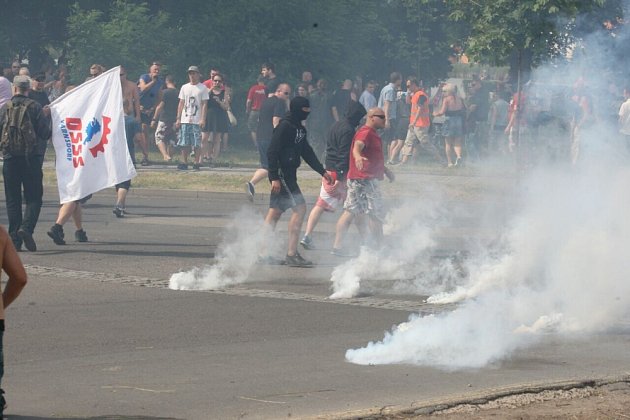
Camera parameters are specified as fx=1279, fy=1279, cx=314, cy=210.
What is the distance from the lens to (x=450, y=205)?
20.0 metres

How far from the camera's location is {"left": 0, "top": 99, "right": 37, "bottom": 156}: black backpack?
14.0m

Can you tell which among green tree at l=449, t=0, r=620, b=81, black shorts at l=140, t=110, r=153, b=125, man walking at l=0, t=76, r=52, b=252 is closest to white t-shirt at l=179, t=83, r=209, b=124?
black shorts at l=140, t=110, r=153, b=125

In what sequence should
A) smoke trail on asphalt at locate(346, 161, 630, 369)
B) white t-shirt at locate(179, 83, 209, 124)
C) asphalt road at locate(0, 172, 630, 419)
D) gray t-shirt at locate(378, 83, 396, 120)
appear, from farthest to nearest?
gray t-shirt at locate(378, 83, 396, 120) < white t-shirt at locate(179, 83, 209, 124) < smoke trail on asphalt at locate(346, 161, 630, 369) < asphalt road at locate(0, 172, 630, 419)

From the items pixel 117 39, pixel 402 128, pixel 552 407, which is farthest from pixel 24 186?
pixel 117 39

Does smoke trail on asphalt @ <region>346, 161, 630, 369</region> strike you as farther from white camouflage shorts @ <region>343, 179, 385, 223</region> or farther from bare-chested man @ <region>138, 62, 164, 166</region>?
bare-chested man @ <region>138, 62, 164, 166</region>

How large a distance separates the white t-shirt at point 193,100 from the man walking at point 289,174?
36.9 ft

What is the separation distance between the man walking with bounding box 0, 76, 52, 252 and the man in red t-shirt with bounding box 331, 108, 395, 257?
11.2 feet

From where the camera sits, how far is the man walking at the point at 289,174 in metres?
13.7

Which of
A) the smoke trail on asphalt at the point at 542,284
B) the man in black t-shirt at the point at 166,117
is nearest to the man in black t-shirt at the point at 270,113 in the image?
the smoke trail on asphalt at the point at 542,284

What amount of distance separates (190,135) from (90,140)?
430 inches

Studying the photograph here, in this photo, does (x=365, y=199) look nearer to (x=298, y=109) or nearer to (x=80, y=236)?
(x=298, y=109)

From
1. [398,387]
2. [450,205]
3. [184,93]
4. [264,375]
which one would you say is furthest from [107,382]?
[184,93]

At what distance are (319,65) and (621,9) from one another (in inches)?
867

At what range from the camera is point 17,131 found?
1398 centimetres
